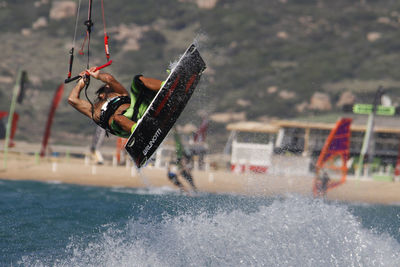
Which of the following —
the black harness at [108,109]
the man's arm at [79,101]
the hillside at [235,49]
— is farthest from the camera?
the hillside at [235,49]

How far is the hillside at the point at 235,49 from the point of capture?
64812 mm

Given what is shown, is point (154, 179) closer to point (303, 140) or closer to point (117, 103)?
point (303, 140)

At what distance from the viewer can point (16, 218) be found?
1105 centimetres

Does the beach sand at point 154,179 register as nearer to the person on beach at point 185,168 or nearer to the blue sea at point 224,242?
the person on beach at point 185,168

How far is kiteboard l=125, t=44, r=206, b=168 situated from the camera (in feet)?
27.1

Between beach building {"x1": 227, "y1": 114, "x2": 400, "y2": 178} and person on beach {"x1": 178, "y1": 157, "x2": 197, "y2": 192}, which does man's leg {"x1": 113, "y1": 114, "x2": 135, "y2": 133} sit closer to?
person on beach {"x1": 178, "y1": 157, "x2": 197, "y2": 192}

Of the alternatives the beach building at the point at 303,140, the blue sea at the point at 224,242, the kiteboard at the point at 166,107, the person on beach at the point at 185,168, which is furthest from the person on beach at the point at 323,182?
the kiteboard at the point at 166,107

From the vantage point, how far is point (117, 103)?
844cm

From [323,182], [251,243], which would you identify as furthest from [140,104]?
[323,182]

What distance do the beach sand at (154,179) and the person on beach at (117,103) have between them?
56.5ft

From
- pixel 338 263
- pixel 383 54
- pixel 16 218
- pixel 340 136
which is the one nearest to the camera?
pixel 338 263

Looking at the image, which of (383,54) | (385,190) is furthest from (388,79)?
(385,190)

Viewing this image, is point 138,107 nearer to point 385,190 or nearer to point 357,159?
point 385,190

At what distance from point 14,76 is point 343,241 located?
204ft
